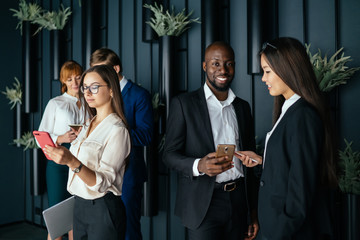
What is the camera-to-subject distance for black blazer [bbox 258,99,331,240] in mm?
1429

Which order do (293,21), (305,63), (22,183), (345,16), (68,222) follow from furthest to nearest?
(22,183) < (293,21) < (345,16) < (68,222) < (305,63)

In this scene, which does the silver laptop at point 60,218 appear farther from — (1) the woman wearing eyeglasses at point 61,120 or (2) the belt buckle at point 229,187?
(1) the woman wearing eyeglasses at point 61,120

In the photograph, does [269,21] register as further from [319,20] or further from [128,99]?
[128,99]

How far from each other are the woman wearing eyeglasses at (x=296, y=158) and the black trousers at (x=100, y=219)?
2.65ft

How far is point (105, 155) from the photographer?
1.84 metres

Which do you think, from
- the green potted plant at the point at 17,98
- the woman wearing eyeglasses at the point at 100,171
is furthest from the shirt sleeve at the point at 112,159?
the green potted plant at the point at 17,98

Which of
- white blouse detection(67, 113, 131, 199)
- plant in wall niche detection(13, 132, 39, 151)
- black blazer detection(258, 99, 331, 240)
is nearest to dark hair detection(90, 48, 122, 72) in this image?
white blouse detection(67, 113, 131, 199)

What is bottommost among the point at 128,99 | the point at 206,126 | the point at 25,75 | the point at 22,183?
the point at 22,183

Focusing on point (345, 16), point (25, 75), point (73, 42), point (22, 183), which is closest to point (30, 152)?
point (22, 183)

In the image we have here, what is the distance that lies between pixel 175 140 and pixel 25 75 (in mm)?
3540

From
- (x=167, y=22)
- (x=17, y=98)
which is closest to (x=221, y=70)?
(x=167, y=22)

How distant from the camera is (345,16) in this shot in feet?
8.79

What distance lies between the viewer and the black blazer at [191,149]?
7.00 feet

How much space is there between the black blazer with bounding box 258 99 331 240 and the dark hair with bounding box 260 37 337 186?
0.16 ft
